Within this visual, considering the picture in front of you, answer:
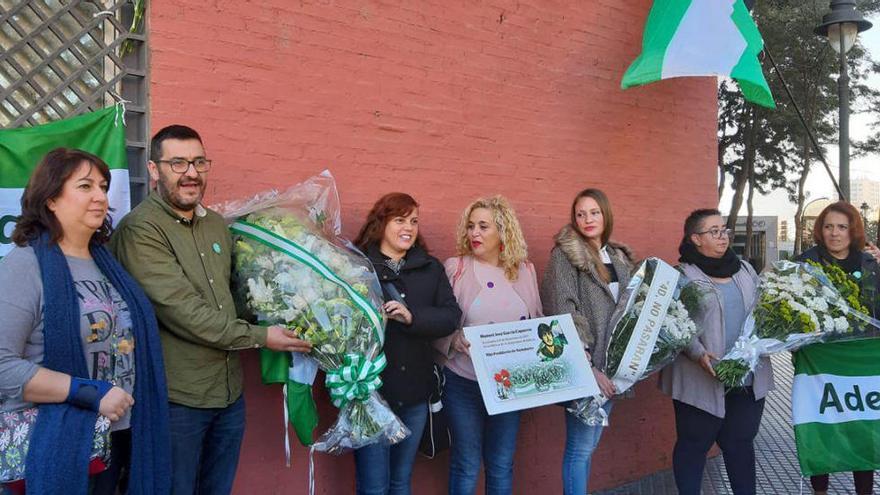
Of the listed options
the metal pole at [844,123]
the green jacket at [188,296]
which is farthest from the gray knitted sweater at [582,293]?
the metal pole at [844,123]

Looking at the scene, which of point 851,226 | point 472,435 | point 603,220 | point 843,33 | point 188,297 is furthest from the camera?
point 843,33

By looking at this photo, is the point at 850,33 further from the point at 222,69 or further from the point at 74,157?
the point at 74,157

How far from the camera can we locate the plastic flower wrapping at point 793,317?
392cm

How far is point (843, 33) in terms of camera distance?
8.35 metres

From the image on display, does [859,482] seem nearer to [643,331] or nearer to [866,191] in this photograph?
[643,331]

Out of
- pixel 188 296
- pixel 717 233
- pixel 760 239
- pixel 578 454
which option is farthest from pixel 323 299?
pixel 760 239

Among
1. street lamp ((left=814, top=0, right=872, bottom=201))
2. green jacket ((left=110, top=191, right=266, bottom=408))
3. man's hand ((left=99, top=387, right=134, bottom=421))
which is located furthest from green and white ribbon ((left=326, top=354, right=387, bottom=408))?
street lamp ((left=814, top=0, right=872, bottom=201))

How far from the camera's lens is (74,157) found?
2502 mm

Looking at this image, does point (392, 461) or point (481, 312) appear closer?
point (392, 461)

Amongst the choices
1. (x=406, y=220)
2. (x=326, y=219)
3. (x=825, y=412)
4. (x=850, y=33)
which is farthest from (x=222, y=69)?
(x=850, y=33)

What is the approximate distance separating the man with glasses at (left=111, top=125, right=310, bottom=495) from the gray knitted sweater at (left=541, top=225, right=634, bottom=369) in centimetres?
160

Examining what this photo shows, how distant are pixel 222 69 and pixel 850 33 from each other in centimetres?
790

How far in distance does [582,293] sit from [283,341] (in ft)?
5.92

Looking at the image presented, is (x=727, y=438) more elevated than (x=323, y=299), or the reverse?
(x=323, y=299)
